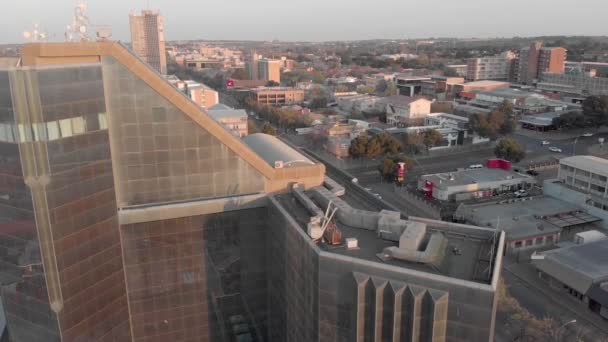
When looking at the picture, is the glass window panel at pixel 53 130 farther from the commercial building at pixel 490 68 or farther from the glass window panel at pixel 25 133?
the commercial building at pixel 490 68

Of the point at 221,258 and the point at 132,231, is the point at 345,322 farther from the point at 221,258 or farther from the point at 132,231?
the point at 132,231

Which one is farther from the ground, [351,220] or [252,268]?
[351,220]

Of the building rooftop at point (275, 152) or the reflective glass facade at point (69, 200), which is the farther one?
the building rooftop at point (275, 152)

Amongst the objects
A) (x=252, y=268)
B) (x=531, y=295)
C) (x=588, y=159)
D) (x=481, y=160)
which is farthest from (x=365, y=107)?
(x=252, y=268)

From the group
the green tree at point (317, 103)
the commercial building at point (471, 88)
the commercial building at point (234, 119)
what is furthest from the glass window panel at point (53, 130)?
the commercial building at point (471, 88)

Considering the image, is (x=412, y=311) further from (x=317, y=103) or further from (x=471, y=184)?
(x=317, y=103)

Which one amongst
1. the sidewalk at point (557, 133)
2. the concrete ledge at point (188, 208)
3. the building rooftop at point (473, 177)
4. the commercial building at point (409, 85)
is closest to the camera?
the concrete ledge at point (188, 208)
